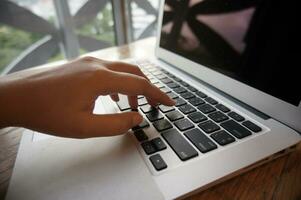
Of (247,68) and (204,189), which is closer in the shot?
(204,189)

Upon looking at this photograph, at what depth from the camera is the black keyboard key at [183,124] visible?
34cm

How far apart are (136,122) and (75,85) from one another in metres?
0.10

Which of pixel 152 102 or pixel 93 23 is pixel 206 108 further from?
pixel 93 23

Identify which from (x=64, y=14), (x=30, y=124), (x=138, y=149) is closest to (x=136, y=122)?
(x=138, y=149)

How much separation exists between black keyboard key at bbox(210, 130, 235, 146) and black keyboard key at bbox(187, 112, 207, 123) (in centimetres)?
4

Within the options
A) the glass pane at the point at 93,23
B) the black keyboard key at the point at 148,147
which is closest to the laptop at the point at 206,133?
the black keyboard key at the point at 148,147

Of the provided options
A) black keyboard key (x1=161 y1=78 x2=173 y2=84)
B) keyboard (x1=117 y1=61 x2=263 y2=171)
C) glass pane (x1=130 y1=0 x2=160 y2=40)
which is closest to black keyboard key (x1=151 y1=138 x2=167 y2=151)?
keyboard (x1=117 y1=61 x2=263 y2=171)

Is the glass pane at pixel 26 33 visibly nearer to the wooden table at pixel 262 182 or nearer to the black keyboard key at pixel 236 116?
the wooden table at pixel 262 182

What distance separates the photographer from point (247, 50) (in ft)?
1.27

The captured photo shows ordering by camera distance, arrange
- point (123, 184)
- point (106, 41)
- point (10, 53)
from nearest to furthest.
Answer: point (123, 184)
point (10, 53)
point (106, 41)

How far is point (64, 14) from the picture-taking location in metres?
1.67

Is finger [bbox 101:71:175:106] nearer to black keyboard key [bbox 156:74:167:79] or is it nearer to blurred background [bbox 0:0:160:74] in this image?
black keyboard key [bbox 156:74:167:79]

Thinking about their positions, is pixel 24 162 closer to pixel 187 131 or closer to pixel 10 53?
pixel 187 131

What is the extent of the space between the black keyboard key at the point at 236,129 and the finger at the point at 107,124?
14 cm
